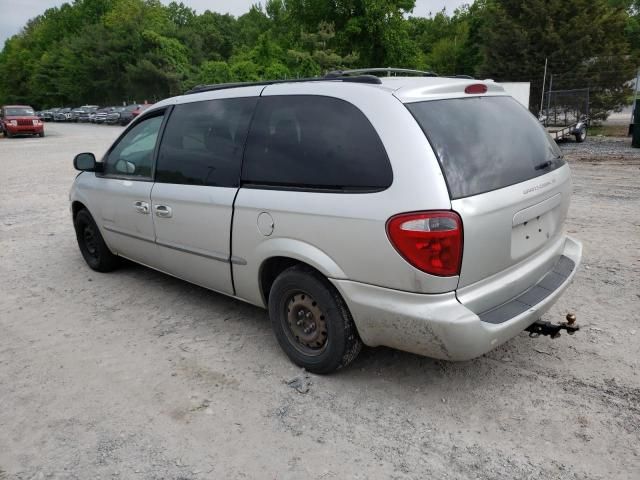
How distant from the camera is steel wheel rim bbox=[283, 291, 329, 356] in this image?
321cm

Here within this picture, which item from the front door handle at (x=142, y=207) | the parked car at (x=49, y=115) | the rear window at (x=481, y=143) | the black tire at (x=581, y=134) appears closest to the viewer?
the rear window at (x=481, y=143)

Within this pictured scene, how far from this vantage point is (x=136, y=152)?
458cm

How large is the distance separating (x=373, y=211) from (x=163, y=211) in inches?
80.5

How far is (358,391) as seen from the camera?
316 cm

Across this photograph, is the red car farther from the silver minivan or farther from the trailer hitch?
the trailer hitch

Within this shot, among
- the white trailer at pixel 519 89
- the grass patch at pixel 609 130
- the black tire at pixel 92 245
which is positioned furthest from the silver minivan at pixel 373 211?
the grass patch at pixel 609 130

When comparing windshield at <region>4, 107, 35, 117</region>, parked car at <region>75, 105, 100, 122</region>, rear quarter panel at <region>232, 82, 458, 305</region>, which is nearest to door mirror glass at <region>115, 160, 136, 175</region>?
rear quarter panel at <region>232, 82, 458, 305</region>

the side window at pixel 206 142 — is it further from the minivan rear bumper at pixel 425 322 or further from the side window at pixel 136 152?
the minivan rear bumper at pixel 425 322

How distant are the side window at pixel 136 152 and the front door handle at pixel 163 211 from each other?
0.34m

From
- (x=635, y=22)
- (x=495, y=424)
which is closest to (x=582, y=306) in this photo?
(x=495, y=424)

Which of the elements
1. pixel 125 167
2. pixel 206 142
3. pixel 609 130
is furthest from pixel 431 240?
pixel 609 130

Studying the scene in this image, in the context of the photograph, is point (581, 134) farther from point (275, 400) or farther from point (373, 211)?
point (275, 400)

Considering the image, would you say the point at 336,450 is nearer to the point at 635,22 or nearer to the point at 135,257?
the point at 135,257

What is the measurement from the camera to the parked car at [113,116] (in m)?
40.7
